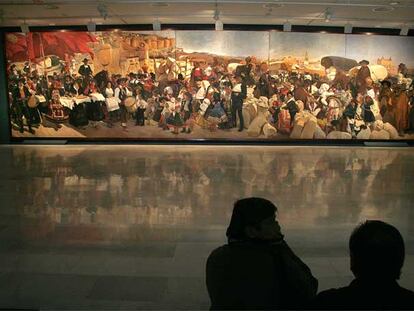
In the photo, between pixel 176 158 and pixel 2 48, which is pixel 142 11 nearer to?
pixel 176 158

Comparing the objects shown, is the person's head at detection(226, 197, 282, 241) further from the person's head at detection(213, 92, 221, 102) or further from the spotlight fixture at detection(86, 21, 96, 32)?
the spotlight fixture at detection(86, 21, 96, 32)

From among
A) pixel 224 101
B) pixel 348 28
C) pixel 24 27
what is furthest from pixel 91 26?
pixel 348 28

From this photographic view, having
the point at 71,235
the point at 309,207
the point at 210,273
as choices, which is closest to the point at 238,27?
the point at 309,207

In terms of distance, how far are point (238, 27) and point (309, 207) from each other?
12.2 m

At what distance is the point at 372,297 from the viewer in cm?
174

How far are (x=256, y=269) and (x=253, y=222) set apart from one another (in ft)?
0.82

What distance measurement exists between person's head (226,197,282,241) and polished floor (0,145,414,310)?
180cm

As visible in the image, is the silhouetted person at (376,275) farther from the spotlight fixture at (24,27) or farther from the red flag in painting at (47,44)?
the spotlight fixture at (24,27)

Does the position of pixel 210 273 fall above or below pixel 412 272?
above

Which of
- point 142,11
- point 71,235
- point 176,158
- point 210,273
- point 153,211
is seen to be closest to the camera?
point 210,273

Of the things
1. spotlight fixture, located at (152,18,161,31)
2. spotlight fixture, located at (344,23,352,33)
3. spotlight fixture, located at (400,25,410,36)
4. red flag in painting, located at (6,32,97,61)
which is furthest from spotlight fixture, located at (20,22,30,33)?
spotlight fixture, located at (400,25,410,36)

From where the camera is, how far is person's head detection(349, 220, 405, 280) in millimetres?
1781

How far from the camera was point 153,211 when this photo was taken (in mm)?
7320

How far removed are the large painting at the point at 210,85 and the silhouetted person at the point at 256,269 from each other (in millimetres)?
16268
